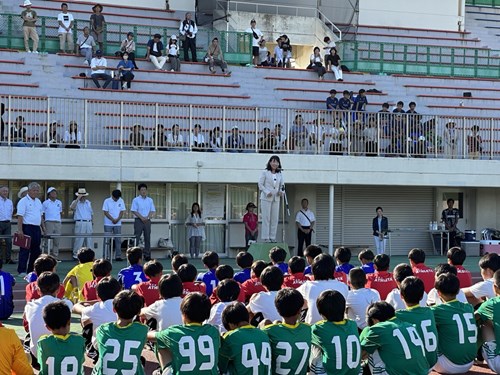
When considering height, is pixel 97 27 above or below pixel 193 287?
above

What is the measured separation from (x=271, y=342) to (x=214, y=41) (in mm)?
21336

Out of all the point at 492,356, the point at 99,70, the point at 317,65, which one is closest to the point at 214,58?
the point at 317,65

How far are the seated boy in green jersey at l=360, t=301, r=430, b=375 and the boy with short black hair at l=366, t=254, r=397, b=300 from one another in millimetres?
3539

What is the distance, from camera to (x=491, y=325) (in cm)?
1051

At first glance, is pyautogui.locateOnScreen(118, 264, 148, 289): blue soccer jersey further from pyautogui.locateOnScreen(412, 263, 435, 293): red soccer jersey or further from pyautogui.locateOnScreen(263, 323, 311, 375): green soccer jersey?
pyautogui.locateOnScreen(263, 323, 311, 375): green soccer jersey

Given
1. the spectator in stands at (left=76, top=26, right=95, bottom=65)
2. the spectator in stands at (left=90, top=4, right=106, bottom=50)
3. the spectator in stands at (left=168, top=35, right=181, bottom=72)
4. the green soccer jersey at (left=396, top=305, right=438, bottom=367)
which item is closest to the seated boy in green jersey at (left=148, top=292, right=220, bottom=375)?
the green soccer jersey at (left=396, top=305, right=438, bottom=367)

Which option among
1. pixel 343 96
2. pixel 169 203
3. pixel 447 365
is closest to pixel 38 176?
pixel 169 203

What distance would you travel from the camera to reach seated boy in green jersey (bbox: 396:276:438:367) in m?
9.63

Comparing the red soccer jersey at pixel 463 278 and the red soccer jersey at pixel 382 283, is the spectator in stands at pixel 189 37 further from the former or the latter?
the red soccer jersey at pixel 382 283

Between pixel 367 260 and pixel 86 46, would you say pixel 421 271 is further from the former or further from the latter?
pixel 86 46

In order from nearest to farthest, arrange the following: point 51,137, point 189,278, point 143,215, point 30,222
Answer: point 189,278
point 30,222
point 143,215
point 51,137

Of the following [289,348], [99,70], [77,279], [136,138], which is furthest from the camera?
[99,70]

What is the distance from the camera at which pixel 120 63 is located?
27234 millimetres

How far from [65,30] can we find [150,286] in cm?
1819
